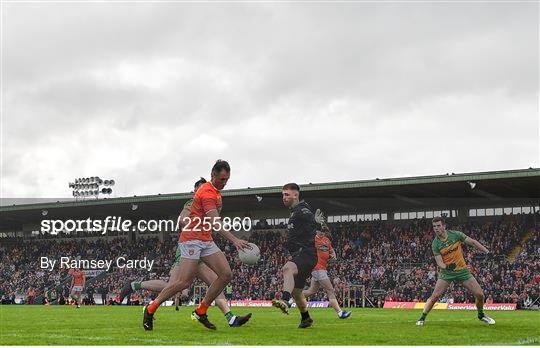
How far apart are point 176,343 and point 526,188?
1682 inches

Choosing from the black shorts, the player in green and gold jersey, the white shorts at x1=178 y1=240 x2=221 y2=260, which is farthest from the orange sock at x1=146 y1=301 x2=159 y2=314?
the player in green and gold jersey

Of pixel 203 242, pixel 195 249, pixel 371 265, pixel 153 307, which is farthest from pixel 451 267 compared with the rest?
pixel 371 265

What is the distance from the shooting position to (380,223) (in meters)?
57.6

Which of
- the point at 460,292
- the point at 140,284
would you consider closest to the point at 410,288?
the point at 460,292

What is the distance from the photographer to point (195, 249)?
43.0 ft

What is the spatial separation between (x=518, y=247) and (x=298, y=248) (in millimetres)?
37330

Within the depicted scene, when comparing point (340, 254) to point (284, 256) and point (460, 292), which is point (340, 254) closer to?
point (284, 256)

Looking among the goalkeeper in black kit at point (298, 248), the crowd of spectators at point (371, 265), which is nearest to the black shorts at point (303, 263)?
the goalkeeper in black kit at point (298, 248)

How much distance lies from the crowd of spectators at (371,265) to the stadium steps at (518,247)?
24 centimetres

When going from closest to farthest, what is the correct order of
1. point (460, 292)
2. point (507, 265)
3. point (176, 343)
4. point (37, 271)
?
point (176, 343), point (460, 292), point (507, 265), point (37, 271)

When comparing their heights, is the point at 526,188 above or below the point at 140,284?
above

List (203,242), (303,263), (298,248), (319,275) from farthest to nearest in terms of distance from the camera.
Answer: (319,275), (298,248), (303,263), (203,242)

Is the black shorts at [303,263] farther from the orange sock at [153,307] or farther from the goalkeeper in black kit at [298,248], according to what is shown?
the orange sock at [153,307]

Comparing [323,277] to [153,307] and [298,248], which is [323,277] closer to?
[298,248]
